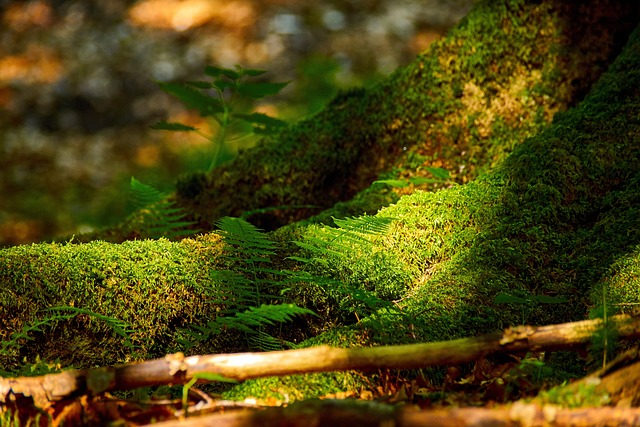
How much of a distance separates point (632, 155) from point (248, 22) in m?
8.07

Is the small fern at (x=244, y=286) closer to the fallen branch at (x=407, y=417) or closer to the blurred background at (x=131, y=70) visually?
the fallen branch at (x=407, y=417)

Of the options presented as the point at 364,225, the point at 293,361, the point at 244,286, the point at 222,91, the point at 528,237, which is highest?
the point at 222,91

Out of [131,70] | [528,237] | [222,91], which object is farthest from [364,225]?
[131,70]

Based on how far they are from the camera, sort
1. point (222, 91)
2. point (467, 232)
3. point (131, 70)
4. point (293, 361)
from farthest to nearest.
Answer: point (131, 70) → point (222, 91) → point (467, 232) → point (293, 361)

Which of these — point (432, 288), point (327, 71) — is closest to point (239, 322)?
point (432, 288)

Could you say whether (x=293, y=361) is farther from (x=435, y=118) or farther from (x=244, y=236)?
(x=435, y=118)

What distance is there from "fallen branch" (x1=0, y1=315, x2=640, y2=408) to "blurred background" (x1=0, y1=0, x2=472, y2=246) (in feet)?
16.1

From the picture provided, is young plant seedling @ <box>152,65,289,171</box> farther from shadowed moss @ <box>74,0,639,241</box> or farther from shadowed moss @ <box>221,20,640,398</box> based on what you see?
shadowed moss @ <box>221,20,640,398</box>

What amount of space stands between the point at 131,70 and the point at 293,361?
27.0 feet

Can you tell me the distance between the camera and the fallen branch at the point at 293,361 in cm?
193

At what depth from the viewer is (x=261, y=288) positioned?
2.82 metres

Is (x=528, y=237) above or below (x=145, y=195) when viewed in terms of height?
below

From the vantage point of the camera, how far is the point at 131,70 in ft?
30.0

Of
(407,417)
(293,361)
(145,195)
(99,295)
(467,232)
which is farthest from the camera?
(145,195)
